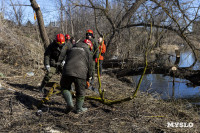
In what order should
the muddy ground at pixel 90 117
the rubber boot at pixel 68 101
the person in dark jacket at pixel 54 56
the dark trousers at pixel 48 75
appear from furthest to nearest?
the dark trousers at pixel 48 75, the person in dark jacket at pixel 54 56, the rubber boot at pixel 68 101, the muddy ground at pixel 90 117

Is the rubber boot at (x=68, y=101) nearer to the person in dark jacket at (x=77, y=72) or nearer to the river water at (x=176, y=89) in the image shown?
Result: the person in dark jacket at (x=77, y=72)

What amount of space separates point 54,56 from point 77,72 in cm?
190

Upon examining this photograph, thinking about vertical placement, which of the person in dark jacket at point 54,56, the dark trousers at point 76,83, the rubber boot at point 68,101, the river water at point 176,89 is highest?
the person in dark jacket at point 54,56

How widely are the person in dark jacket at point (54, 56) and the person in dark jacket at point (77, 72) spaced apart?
1.17 meters

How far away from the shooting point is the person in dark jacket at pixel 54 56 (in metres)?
5.07

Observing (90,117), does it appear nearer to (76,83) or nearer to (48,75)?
(76,83)

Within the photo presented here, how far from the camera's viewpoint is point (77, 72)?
3.75 m

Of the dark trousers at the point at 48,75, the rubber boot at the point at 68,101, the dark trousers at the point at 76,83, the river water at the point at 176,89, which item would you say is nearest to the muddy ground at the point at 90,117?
the rubber boot at the point at 68,101

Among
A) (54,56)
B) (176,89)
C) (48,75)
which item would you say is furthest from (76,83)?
(176,89)

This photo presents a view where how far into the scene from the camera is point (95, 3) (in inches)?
423

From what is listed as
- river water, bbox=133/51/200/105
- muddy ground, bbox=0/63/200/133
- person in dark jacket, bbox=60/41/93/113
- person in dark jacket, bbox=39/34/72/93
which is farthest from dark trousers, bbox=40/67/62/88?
river water, bbox=133/51/200/105

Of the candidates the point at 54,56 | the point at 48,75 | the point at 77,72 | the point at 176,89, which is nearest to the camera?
the point at 77,72

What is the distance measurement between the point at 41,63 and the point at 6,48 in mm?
1777

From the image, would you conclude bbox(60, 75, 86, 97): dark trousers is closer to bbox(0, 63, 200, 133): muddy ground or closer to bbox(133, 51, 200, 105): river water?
bbox(0, 63, 200, 133): muddy ground
